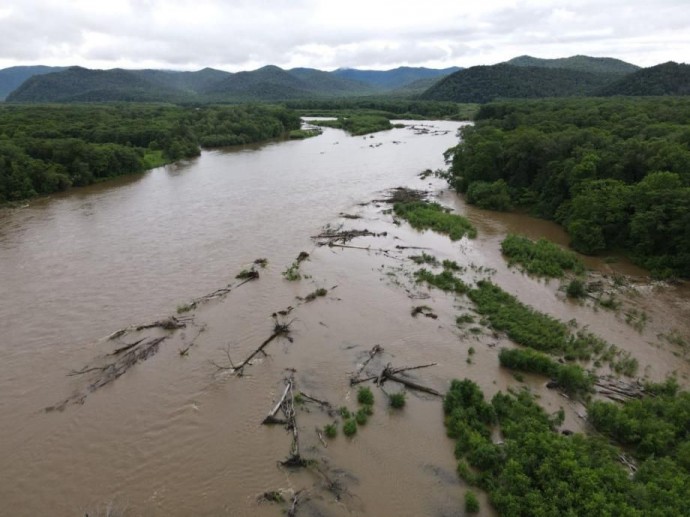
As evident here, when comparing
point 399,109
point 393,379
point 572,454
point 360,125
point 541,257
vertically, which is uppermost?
point 572,454

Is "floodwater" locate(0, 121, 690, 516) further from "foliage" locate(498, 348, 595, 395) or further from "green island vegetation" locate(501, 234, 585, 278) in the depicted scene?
"green island vegetation" locate(501, 234, 585, 278)

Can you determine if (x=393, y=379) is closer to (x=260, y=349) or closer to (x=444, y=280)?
(x=260, y=349)

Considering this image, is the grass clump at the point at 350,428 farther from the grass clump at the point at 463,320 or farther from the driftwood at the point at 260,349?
the grass clump at the point at 463,320

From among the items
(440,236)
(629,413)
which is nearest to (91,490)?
(629,413)

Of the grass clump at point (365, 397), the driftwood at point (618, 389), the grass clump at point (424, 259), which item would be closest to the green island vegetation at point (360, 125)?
the grass clump at point (424, 259)

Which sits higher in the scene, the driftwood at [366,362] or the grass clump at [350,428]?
the grass clump at [350,428]

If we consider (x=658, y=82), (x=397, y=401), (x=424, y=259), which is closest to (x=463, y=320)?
(x=397, y=401)
